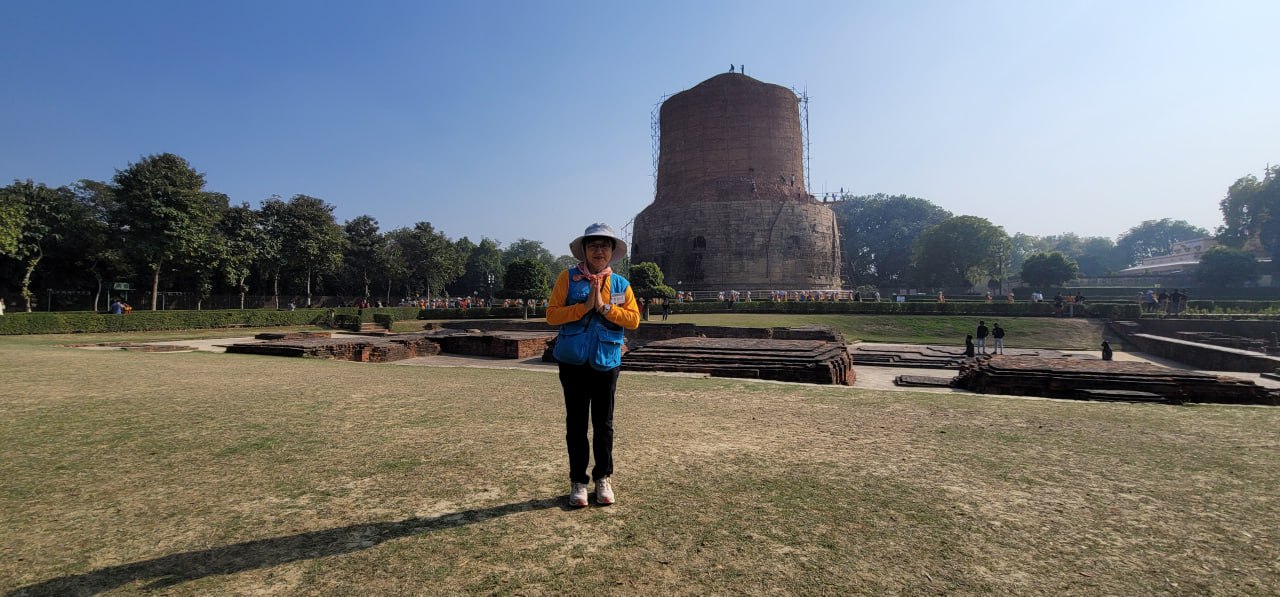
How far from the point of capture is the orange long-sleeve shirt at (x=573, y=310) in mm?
2795

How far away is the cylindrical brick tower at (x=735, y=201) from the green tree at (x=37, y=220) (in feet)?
106

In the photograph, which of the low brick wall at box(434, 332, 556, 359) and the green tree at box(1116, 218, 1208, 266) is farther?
the green tree at box(1116, 218, 1208, 266)

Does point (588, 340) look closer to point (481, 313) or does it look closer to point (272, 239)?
point (481, 313)

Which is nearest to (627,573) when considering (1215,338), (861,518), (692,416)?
(861,518)

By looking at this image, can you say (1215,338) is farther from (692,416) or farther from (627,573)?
(627,573)

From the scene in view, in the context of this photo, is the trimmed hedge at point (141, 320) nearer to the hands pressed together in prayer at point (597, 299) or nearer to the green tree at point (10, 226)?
the green tree at point (10, 226)

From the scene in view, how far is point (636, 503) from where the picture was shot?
2.72 metres

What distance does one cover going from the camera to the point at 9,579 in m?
1.89

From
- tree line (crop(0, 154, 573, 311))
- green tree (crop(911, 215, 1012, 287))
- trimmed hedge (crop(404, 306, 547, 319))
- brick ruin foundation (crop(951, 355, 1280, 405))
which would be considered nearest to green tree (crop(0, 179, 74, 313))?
tree line (crop(0, 154, 573, 311))

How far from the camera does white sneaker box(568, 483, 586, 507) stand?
2658 mm

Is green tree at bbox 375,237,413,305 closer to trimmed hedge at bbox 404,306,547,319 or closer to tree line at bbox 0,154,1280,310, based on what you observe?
tree line at bbox 0,154,1280,310

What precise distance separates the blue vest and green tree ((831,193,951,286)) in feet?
200

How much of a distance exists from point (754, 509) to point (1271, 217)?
73.1 m

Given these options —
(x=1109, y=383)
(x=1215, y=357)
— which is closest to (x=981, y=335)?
(x=1215, y=357)
